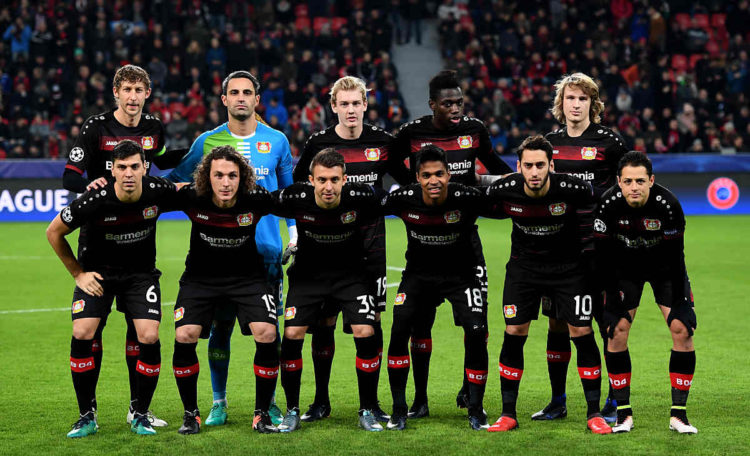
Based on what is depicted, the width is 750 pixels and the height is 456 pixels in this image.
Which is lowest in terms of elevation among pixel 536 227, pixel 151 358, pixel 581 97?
pixel 151 358

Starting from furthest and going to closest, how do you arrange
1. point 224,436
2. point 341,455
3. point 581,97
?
point 581,97 < point 224,436 < point 341,455

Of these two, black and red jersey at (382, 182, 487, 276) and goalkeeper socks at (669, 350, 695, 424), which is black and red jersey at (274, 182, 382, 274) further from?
goalkeeper socks at (669, 350, 695, 424)

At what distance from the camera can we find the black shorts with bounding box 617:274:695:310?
22.3ft

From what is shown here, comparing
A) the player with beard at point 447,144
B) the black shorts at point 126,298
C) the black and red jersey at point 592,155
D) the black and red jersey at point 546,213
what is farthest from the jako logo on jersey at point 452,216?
the black shorts at point 126,298

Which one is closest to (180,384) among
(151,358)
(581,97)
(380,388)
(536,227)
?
(151,358)

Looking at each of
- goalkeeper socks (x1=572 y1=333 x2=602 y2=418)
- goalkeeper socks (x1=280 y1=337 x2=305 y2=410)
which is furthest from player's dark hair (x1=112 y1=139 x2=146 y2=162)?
goalkeeper socks (x1=572 y1=333 x2=602 y2=418)

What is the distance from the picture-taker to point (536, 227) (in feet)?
23.0

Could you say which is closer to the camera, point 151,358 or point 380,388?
point 151,358

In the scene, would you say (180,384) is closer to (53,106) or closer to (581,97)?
(581,97)

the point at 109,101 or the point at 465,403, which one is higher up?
the point at 109,101

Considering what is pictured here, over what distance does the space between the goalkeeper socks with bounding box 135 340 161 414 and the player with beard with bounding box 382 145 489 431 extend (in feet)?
5.45

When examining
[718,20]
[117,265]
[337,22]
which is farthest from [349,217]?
[718,20]

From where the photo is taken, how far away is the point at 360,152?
7598 mm

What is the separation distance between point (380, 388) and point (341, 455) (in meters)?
2.14
